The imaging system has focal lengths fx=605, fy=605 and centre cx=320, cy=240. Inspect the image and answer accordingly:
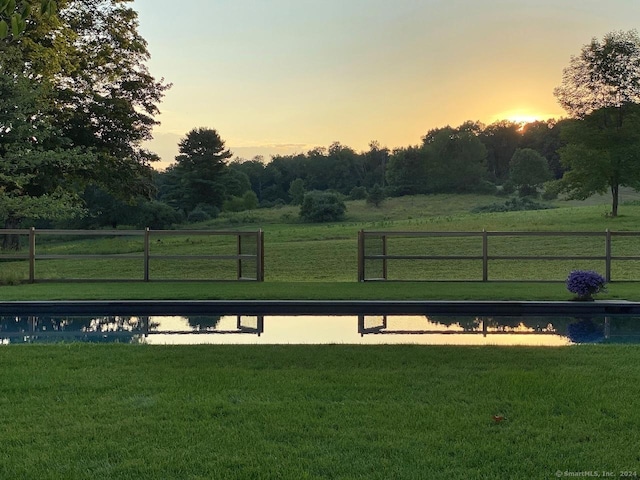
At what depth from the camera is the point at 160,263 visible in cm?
2195

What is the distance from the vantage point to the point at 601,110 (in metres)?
32.9

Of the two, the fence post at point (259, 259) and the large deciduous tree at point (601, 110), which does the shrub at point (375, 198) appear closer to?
the large deciduous tree at point (601, 110)

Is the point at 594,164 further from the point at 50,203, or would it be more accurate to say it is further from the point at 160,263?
the point at 50,203

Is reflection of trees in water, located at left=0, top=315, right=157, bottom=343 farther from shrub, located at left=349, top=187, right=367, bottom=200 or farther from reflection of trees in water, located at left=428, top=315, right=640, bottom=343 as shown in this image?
shrub, located at left=349, top=187, right=367, bottom=200

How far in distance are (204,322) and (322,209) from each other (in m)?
35.3

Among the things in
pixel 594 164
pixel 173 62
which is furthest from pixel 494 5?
pixel 594 164

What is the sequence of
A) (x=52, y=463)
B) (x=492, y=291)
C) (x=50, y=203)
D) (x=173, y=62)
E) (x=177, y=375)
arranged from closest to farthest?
1. (x=52, y=463)
2. (x=177, y=375)
3. (x=492, y=291)
4. (x=50, y=203)
5. (x=173, y=62)

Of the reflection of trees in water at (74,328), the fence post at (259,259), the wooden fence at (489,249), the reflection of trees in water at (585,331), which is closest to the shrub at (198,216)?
the wooden fence at (489,249)

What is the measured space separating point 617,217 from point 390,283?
22.2 metres

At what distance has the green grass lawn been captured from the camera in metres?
3.20

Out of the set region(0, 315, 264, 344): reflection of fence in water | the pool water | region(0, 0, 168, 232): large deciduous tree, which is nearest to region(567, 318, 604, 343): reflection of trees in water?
the pool water

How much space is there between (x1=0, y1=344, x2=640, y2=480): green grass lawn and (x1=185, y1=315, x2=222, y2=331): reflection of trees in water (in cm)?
275

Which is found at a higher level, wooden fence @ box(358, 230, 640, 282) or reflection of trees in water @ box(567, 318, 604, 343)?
wooden fence @ box(358, 230, 640, 282)

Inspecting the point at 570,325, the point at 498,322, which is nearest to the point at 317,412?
the point at 498,322
